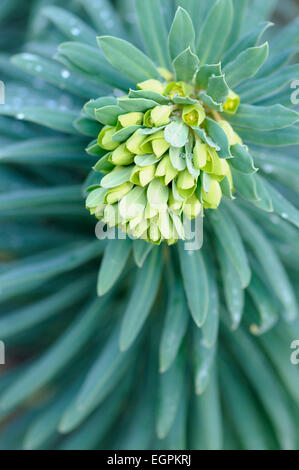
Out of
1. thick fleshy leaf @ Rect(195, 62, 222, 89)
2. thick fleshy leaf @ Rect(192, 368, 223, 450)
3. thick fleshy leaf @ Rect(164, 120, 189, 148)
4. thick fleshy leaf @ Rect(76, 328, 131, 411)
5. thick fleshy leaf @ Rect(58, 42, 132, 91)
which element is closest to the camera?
thick fleshy leaf @ Rect(164, 120, 189, 148)

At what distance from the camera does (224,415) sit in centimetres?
152

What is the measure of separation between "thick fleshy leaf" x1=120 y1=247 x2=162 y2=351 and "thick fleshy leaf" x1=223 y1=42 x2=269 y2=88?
417mm

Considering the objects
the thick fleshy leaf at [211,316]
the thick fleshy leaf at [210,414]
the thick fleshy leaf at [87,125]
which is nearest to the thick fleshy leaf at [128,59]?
the thick fleshy leaf at [87,125]

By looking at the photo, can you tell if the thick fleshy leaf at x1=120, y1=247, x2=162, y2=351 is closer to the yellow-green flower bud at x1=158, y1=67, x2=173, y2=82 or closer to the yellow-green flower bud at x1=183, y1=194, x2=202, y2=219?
the yellow-green flower bud at x1=183, y1=194, x2=202, y2=219

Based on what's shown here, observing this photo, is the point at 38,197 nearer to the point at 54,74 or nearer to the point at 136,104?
the point at 54,74

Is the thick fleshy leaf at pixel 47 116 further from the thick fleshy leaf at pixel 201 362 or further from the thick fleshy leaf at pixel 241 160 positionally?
the thick fleshy leaf at pixel 201 362

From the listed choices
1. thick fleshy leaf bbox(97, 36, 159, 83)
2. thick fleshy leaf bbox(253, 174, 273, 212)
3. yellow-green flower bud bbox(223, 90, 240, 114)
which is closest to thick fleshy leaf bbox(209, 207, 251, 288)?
thick fleshy leaf bbox(253, 174, 273, 212)

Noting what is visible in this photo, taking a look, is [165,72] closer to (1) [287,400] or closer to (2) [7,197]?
(2) [7,197]

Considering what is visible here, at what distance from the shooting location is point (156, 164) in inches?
30.9

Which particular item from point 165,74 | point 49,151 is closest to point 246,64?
point 165,74

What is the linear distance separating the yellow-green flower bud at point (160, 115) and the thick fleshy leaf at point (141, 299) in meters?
0.38

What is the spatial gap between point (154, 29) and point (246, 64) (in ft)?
0.80

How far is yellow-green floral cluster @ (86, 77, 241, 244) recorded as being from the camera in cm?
76

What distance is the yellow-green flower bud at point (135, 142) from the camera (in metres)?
0.76
